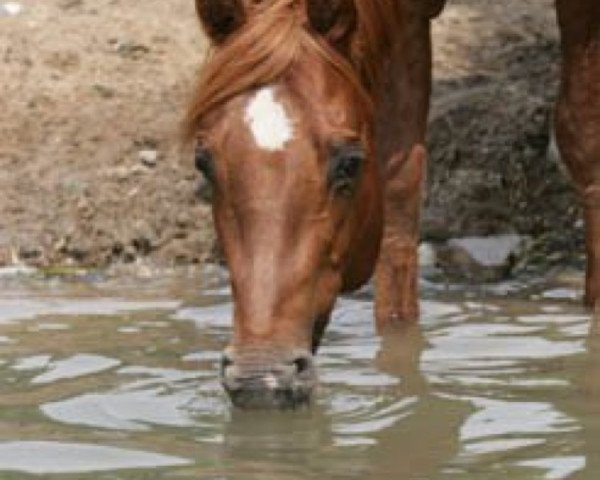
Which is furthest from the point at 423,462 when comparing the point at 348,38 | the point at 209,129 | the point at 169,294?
the point at 169,294

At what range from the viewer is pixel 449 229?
7504 millimetres

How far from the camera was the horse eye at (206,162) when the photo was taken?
4582 mm

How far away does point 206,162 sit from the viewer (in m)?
4.59

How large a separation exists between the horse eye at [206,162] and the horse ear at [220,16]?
1.28 ft

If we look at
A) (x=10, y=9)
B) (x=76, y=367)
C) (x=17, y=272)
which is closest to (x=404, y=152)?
(x=76, y=367)

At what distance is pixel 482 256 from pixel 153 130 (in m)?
1.91

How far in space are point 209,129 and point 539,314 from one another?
202 cm

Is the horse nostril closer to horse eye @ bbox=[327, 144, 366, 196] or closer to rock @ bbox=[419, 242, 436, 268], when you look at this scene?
horse eye @ bbox=[327, 144, 366, 196]

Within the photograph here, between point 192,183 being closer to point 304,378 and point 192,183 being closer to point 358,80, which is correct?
point 358,80

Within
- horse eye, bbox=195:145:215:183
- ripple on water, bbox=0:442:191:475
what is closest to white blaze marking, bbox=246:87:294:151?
horse eye, bbox=195:145:215:183

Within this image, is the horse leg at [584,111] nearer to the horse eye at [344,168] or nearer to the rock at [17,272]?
the horse eye at [344,168]

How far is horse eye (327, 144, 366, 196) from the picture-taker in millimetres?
4637

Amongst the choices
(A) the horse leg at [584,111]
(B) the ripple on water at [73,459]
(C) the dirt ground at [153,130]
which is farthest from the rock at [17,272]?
(B) the ripple on water at [73,459]

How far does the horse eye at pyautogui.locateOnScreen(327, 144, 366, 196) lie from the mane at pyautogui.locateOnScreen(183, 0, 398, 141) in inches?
9.7
